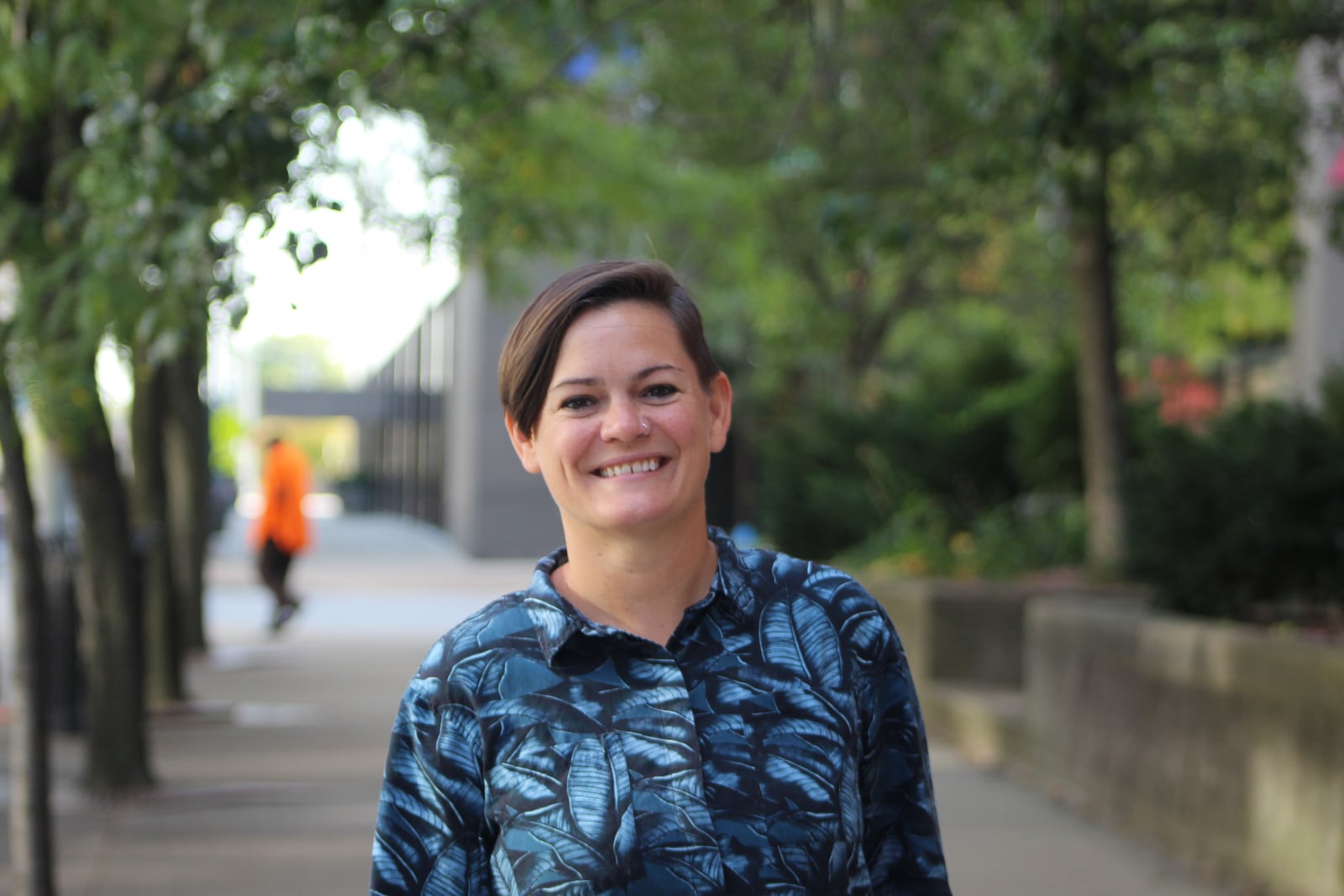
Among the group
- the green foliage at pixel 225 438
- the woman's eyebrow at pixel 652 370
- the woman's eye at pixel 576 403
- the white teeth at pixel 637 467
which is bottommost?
the green foliage at pixel 225 438

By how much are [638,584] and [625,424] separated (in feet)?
0.68

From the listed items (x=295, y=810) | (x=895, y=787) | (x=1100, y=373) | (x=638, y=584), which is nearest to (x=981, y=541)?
(x=1100, y=373)

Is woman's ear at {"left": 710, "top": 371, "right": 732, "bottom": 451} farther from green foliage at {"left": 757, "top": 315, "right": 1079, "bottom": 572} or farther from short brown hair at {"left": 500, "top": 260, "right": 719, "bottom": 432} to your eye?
green foliage at {"left": 757, "top": 315, "right": 1079, "bottom": 572}

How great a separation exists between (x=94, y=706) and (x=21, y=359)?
4.30 m

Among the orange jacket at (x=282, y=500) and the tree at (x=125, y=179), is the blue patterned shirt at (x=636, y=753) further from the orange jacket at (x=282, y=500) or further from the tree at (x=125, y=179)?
the orange jacket at (x=282, y=500)

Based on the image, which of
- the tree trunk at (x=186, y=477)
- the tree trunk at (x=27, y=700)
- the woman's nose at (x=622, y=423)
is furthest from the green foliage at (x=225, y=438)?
the woman's nose at (x=622, y=423)

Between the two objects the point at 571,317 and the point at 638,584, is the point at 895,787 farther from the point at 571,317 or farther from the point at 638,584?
the point at 571,317

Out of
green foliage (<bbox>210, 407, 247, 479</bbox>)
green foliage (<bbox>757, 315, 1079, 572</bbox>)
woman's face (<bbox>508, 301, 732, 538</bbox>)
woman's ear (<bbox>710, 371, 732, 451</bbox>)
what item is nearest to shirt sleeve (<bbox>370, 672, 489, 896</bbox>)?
woman's face (<bbox>508, 301, 732, 538</bbox>)

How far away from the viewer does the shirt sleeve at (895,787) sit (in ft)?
7.84

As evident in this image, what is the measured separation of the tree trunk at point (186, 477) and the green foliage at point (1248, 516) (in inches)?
347

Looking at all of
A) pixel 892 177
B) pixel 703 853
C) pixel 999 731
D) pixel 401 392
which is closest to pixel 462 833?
pixel 703 853

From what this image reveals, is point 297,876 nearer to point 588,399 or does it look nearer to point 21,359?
point 21,359

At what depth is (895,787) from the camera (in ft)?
7.95

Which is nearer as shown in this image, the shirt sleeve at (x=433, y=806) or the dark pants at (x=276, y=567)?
the shirt sleeve at (x=433, y=806)
